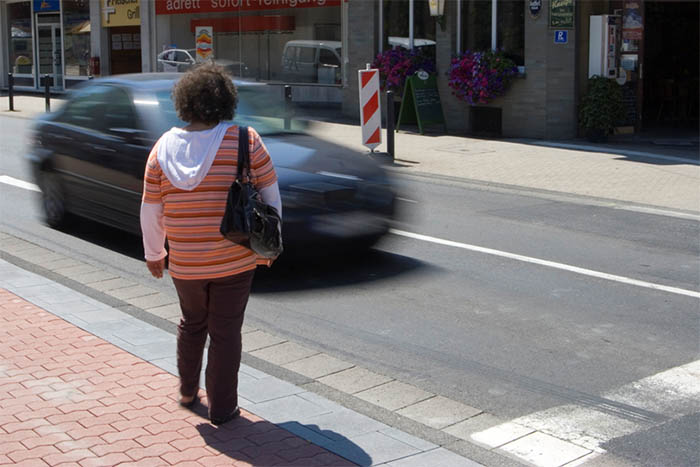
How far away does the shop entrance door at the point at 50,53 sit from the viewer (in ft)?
107

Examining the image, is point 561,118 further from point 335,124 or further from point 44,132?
point 44,132

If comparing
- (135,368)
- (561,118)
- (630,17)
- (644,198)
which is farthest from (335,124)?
(135,368)

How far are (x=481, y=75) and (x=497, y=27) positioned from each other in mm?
1111

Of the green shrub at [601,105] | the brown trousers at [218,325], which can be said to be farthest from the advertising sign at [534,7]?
the brown trousers at [218,325]

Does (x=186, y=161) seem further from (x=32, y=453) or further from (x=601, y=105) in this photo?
(x=601, y=105)

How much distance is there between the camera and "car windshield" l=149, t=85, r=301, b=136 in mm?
8148

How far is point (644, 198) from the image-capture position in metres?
11.9

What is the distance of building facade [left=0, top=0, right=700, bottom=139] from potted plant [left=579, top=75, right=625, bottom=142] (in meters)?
0.29

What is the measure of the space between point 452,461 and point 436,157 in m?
11.7

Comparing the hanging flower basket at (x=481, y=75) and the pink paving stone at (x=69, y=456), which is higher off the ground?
the hanging flower basket at (x=481, y=75)

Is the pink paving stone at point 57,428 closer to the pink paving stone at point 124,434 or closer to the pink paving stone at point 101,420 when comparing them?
the pink paving stone at point 101,420

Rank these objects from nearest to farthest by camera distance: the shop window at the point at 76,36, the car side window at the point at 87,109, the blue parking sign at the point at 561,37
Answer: the car side window at the point at 87,109
the blue parking sign at the point at 561,37
the shop window at the point at 76,36

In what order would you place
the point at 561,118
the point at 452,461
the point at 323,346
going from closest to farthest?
the point at 452,461 → the point at 323,346 → the point at 561,118

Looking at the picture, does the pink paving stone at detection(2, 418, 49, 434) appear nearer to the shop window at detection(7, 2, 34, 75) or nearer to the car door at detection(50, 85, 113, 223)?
the car door at detection(50, 85, 113, 223)
